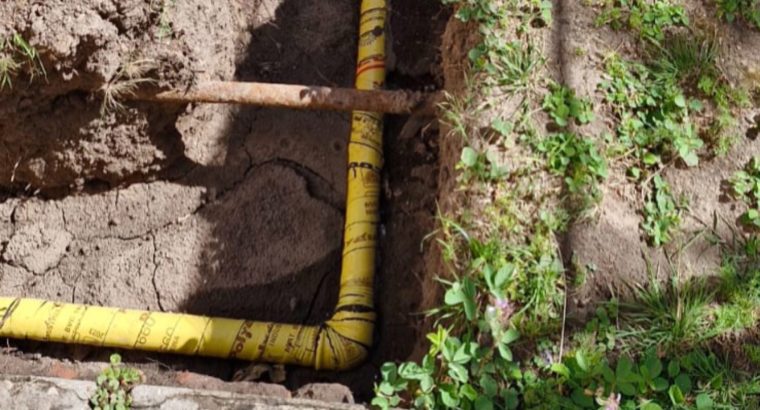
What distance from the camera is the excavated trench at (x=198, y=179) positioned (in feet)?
9.77

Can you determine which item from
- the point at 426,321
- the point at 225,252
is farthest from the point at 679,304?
the point at 225,252

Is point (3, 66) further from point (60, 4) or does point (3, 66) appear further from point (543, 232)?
point (543, 232)

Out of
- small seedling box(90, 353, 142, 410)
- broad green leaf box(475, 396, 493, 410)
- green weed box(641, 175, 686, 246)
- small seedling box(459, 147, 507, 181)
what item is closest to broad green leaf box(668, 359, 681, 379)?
green weed box(641, 175, 686, 246)

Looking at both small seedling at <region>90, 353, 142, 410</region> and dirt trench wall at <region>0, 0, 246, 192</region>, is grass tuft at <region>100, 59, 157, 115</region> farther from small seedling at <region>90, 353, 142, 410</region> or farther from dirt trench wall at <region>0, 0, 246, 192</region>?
small seedling at <region>90, 353, 142, 410</region>

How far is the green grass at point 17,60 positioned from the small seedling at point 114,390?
1086 mm

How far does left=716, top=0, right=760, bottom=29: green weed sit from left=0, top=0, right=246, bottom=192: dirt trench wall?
5.63 feet

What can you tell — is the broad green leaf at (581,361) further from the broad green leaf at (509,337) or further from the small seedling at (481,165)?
the small seedling at (481,165)

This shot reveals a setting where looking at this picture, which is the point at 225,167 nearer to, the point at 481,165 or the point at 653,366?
the point at 481,165

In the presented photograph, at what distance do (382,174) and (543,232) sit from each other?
82 cm

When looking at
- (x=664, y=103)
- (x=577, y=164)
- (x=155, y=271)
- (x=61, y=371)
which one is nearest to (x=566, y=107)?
(x=577, y=164)

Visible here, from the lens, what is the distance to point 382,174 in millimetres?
3195

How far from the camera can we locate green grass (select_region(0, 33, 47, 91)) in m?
2.89

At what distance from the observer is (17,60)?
9.60ft

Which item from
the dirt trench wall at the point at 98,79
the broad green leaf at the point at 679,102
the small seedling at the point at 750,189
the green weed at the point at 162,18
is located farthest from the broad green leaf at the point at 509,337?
the green weed at the point at 162,18
